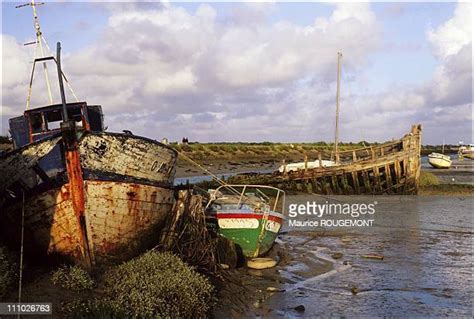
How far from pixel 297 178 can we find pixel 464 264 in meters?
18.5

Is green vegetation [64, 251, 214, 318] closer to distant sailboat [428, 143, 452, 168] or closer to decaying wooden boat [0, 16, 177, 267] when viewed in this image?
decaying wooden boat [0, 16, 177, 267]

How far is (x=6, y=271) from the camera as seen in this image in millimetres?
8609

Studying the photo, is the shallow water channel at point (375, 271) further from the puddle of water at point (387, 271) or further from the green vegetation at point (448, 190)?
the green vegetation at point (448, 190)

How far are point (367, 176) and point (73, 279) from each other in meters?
25.7

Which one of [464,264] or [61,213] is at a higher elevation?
[61,213]

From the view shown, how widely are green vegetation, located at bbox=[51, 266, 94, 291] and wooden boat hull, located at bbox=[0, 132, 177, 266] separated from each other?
3.19ft

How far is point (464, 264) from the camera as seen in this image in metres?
13.8

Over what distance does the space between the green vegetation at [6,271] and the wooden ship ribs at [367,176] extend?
22.9 meters

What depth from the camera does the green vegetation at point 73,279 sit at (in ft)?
28.3

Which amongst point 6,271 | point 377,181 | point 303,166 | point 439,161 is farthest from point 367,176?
point 439,161

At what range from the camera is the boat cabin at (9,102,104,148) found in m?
12.8

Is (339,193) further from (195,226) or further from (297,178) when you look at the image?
(195,226)

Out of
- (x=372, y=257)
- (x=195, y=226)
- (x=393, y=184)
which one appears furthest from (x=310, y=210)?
(x=195, y=226)

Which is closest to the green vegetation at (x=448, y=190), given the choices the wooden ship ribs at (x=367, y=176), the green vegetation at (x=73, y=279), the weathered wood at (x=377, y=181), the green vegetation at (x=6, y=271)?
the wooden ship ribs at (x=367, y=176)
